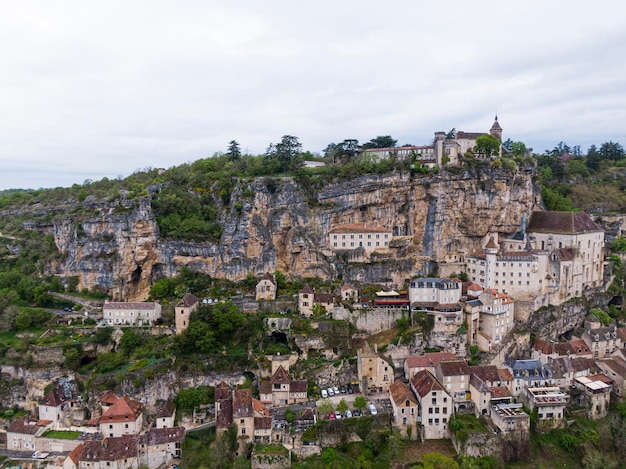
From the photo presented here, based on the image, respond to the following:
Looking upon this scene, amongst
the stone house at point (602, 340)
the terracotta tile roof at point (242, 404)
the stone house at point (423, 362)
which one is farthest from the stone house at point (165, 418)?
the stone house at point (602, 340)

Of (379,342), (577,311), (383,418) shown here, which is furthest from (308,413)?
(577,311)

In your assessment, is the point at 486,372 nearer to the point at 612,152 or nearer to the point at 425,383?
the point at 425,383

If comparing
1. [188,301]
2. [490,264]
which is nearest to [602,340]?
[490,264]

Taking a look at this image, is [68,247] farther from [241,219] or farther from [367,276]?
[367,276]

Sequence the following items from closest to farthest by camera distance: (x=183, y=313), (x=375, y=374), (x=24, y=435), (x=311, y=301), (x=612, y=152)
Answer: (x=24, y=435)
(x=375, y=374)
(x=183, y=313)
(x=311, y=301)
(x=612, y=152)

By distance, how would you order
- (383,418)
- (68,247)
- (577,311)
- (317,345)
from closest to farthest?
(383,418)
(317,345)
(577,311)
(68,247)

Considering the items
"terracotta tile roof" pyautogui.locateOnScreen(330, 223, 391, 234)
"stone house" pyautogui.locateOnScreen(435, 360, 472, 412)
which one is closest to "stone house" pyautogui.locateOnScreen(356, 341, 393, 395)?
"stone house" pyautogui.locateOnScreen(435, 360, 472, 412)
